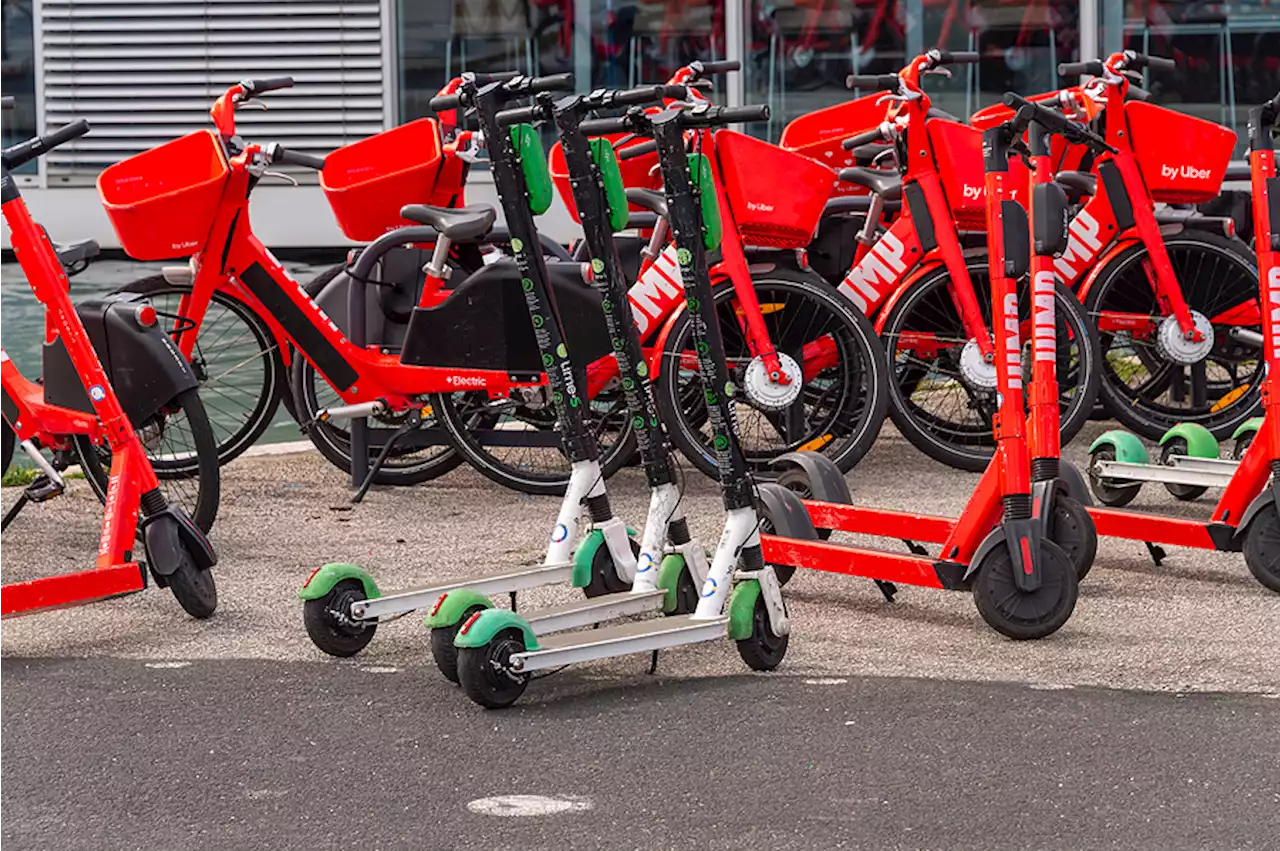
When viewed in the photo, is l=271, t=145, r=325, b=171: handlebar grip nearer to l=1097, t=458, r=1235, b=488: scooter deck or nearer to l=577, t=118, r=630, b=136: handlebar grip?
l=577, t=118, r=630, b=136: handlebar grip

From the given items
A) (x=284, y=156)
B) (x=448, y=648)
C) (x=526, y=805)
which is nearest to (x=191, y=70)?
(x=284, y=156)

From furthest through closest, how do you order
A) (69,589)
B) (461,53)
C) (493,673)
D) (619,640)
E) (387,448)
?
(461,53)
(387,448)
(69,589)
(619,640)
(493,673)

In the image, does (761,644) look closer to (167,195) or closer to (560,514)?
A: (560,514)

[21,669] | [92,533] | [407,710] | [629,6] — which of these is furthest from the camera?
[629,6]

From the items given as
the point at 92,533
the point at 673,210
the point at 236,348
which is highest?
the point at 673,210

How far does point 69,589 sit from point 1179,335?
13.5ft

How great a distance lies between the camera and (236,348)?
22.5 ft

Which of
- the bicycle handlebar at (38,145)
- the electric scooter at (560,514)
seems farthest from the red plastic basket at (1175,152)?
the bicycle handlebar at (38,145)

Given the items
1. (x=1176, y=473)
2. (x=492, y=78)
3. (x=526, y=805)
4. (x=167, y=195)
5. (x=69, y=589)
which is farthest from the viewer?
(x=167, y=195)

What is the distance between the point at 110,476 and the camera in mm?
4953

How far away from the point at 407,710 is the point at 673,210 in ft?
3.85

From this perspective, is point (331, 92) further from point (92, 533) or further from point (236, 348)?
point (92, 533)

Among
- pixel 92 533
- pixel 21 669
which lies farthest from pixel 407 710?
pixel 92 533

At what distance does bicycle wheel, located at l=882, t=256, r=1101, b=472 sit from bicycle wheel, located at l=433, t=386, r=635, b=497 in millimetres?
947
